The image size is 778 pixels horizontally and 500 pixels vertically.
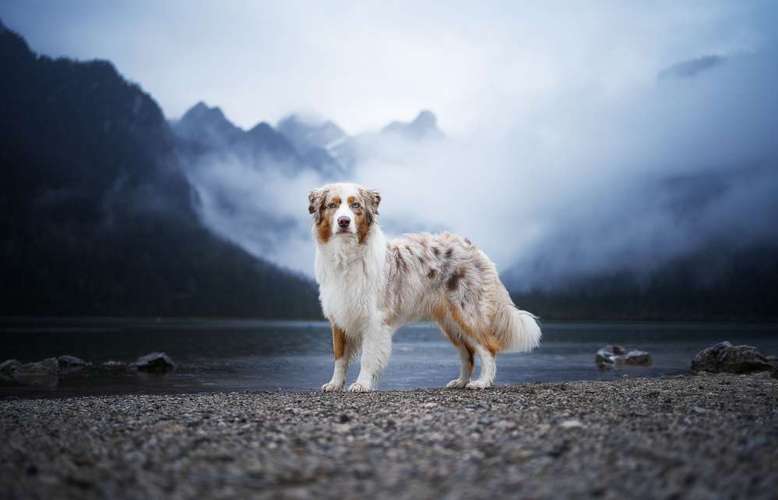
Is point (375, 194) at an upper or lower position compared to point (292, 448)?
upper

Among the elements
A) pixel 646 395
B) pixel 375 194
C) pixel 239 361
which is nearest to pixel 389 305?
pixel 375 194

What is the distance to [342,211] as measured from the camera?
33.0ft

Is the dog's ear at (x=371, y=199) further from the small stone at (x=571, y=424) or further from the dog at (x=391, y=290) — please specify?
the small stone at (x=571, y=424)

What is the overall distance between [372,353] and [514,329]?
9.17 ft

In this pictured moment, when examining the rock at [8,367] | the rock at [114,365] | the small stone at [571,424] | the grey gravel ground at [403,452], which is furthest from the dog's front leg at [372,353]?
the rock at [114,365]

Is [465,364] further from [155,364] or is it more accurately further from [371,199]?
[155,364]

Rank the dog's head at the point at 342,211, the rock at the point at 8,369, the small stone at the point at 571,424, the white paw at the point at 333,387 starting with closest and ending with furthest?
the small stone at the point at 571,424 < the dog's head at the point at 342,211 < the white paw at the point at 333,387 < the rock at the point at 8,369

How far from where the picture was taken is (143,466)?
4.95 meters

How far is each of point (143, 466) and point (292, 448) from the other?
1.23 meters

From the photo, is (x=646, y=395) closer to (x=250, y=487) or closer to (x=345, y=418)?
(x=345, y=418)

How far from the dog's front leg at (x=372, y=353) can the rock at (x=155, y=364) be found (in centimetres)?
1553

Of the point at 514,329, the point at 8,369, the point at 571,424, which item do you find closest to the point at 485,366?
the point at 514,329

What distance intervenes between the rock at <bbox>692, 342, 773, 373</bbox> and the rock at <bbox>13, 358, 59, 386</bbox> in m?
21.5

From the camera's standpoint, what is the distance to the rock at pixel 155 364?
2438 cm
